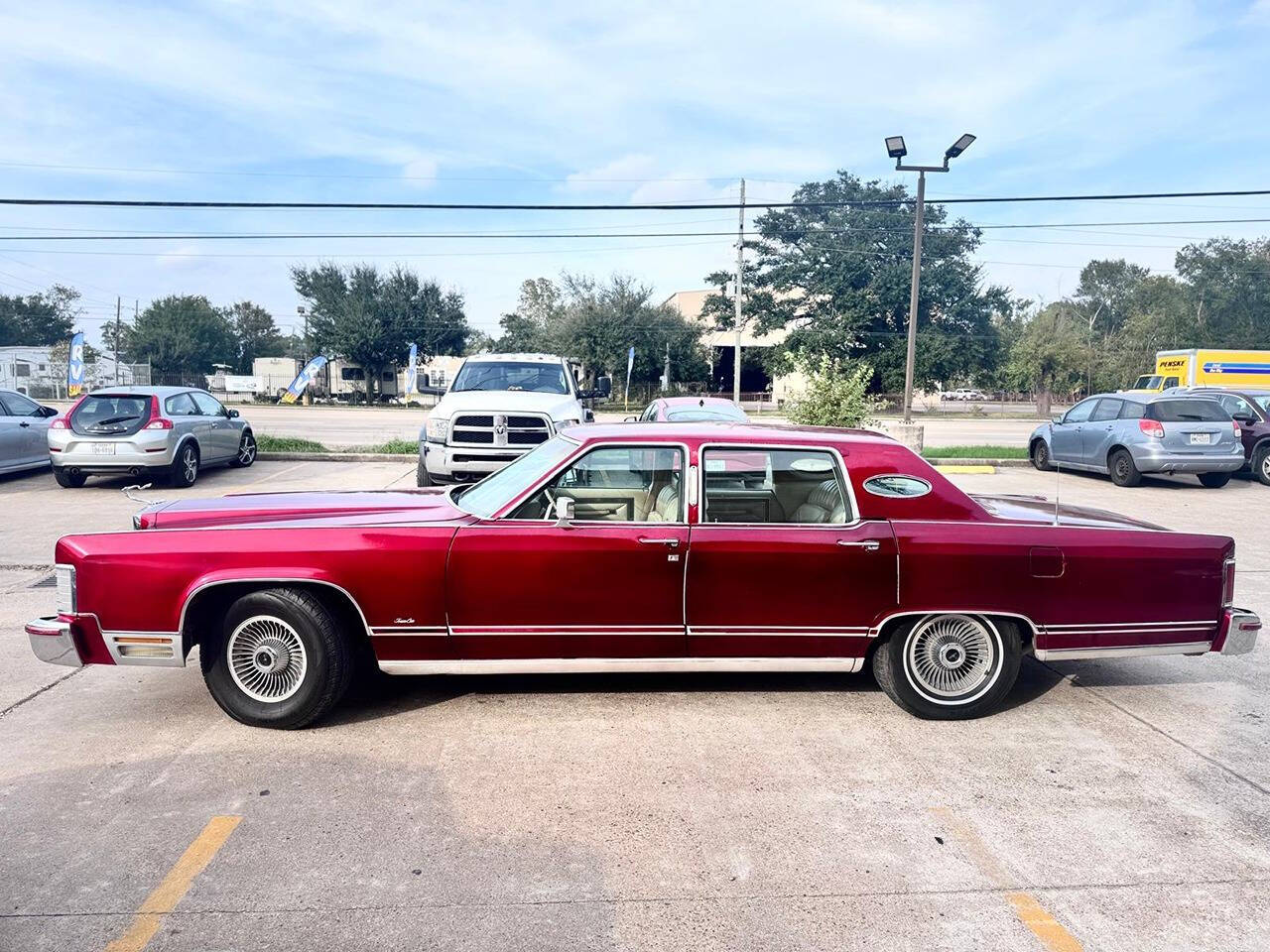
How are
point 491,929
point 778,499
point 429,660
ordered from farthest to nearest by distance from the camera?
point 778,499 < point 429,660 < point 491,929

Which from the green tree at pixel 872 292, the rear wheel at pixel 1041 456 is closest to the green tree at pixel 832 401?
the rear wheel at pixel 1041 456

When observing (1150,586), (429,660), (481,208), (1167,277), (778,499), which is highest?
(1167,277)

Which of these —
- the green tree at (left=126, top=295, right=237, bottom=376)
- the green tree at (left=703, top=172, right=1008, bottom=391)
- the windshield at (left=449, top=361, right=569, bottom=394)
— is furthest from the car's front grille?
the green tree at (left=126, top=295, right=237, bottom=376)

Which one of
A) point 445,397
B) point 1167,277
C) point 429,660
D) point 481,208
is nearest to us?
point 429,660

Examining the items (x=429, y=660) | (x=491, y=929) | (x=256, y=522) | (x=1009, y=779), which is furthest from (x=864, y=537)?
(x=256, y=522)

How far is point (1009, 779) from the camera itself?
3.98m

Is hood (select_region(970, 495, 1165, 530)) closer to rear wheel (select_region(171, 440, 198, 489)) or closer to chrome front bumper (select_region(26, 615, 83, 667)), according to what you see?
chrome front bumper (select_region(26, 615, 83, 667))

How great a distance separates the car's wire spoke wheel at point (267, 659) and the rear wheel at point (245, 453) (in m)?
12.1

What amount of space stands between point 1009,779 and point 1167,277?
286 feet

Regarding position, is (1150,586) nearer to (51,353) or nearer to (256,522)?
(256,522)

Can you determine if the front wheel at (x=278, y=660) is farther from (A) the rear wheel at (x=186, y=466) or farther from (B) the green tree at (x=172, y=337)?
(B) the green tree at (x=172, y=337)

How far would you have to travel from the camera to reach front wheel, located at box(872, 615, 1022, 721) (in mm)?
4582

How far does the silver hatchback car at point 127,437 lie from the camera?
12.4m

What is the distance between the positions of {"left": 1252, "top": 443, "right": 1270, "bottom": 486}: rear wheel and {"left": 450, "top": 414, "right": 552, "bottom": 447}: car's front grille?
1307 cm
